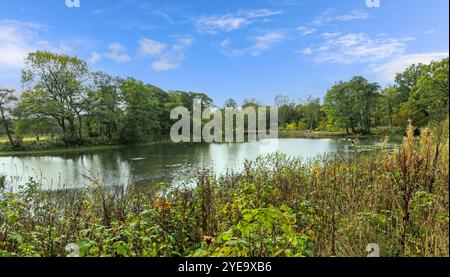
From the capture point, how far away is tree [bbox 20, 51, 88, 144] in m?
22.4

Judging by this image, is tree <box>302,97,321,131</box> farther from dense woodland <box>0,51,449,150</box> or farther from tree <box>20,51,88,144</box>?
tree <box>20,51,88,144</box>

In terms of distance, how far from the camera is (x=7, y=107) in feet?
77.0

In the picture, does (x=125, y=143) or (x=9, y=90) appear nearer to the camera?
(x=9, y=90)

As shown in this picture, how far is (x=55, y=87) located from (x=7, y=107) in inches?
175

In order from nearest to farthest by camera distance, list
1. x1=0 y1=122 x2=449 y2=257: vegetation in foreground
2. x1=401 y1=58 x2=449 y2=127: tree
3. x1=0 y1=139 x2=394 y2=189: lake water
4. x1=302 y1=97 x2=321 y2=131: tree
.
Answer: x1=0 y1=122 x2=449 y2=257: vegetation in foreground, x1=401 y1=58 x2=449 y2=127: tree, x1=0 y1=139 x2=394 y2=189: lake water, x1=302 y1=97 x2=321 y2=131: tree

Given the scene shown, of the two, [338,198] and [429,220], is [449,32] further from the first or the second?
[338,198]

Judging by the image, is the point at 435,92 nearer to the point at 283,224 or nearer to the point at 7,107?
the point at 283,224

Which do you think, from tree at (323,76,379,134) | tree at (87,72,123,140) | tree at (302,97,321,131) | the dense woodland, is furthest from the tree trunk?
tree at (302,97,321,131)

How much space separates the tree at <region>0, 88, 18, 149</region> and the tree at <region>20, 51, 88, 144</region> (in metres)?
0.82

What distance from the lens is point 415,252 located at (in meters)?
2.07

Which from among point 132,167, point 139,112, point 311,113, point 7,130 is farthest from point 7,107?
point 311,113

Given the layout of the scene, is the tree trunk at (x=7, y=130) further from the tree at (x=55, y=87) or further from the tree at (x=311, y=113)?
the tree at (x=311, y=113)

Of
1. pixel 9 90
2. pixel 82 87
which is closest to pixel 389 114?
pixel 82 87

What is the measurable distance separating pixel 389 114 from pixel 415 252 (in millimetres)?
20705
